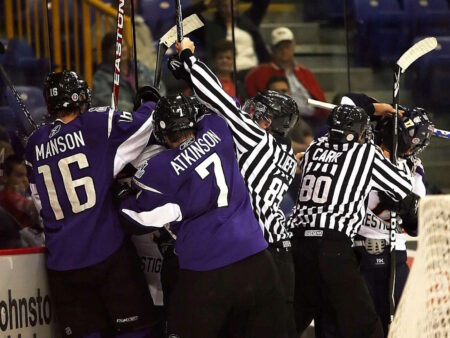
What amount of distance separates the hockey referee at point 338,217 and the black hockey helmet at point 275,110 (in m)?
0.25

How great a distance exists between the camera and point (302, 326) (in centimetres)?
504

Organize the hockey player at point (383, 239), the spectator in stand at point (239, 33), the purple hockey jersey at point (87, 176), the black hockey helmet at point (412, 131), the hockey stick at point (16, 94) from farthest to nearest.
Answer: the spectator in stand at point (239, 33) → the black hockey helmet at point (412, 131) → the hockey player at point (383, 239) → the hockey stick at point (16, 94) → the purple hockey jersey at point (87, 176)

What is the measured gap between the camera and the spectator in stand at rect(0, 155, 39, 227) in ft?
17.0

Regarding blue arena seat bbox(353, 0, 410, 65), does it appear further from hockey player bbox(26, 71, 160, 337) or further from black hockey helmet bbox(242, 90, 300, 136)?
hockey player bbox(26, 71, 160, 337)

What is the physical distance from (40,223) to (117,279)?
37.3 inches

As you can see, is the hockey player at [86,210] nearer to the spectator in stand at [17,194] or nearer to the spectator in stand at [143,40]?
the spectator in stand at [17,194]

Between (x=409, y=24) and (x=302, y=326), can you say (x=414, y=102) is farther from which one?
(x=302, y=326)

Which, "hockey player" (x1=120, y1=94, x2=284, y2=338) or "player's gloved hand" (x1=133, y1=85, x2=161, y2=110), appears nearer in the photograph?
"hockey player" (x1=120, y1=94, x2=284, y2=338)

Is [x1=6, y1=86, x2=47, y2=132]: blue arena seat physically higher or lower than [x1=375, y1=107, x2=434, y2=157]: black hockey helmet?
higher

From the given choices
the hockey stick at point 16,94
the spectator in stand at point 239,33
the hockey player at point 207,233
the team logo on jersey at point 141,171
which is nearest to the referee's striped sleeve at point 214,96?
the hockey player at point 207,233

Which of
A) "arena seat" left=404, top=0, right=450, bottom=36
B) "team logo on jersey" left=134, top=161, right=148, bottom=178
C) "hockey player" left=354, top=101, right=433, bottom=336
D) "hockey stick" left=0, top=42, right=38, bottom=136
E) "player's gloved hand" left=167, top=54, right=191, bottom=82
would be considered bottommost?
"hockey player" left=354, top=101, right=433, bottom=336

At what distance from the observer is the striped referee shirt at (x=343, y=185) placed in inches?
193

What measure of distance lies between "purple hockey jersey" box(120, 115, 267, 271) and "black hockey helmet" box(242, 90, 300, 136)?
651mm

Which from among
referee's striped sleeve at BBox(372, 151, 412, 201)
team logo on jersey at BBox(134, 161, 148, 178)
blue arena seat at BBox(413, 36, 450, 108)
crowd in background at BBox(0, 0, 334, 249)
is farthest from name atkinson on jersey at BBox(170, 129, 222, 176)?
blue arena seat at BBox(413, 36, 450, 108)
